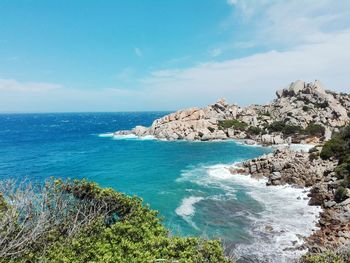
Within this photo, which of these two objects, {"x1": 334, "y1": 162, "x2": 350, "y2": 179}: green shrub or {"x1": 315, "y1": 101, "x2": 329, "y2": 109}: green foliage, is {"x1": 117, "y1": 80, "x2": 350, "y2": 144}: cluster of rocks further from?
{"x1": 334, "y1": 162, "x2": 350, "y2": 179}: green shrub

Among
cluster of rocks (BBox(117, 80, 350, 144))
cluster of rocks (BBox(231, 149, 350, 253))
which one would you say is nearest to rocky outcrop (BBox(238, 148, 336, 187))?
cluster of rocks (BBox(231, 149, 350, 253))

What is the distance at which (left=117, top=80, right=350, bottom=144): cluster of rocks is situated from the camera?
3919 inches

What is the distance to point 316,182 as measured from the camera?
142ft

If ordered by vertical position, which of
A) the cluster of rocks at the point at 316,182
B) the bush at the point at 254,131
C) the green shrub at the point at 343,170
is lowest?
the cluster of rocks at the point at 316,182

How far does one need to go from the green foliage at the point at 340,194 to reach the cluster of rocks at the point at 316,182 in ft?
1.39

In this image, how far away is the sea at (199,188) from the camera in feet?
93.1

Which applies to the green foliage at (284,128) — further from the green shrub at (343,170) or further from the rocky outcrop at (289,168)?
the green shrub at (343,170)

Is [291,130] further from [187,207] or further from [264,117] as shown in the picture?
[187,207]

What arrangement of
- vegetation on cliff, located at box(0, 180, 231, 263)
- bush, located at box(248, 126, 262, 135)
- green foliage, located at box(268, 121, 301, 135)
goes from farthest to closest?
bush, located at box(248, 126, 262, 135) < green foliage, located at box(268, 121, 301, 135) < vegetation on cliff, located at box(0, 180, 231, 263)

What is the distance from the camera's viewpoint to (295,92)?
A: 126750mm

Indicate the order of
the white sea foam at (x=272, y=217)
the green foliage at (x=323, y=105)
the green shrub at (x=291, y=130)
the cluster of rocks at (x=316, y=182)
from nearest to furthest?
the white sea foam at (x=272, y=217) → the cluster of rocks at (x=316, y=182) → the green shrub at (x=291, y=130) → the green foliage at (x=323, y=105)

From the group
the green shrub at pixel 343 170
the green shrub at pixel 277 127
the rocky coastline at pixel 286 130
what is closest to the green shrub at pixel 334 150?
the rocky coastline at pixel 286 130

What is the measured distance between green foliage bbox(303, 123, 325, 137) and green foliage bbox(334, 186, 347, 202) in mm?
60044

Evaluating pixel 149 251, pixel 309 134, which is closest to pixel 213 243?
pixel 149 251
